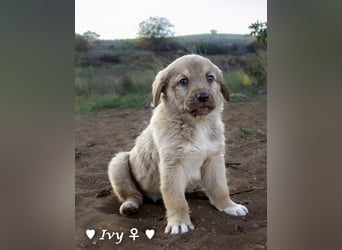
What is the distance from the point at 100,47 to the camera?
4.02 feet

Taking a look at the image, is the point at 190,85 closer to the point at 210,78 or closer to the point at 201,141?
the point at 210,78

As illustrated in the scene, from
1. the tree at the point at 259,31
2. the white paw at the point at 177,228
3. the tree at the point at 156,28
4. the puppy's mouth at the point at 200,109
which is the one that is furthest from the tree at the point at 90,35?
the white paw at the point at 177,228

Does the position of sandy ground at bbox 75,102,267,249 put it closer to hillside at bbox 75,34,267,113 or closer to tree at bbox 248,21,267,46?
hillside at bbox 75,34,267,113

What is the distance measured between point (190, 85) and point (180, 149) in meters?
0.18

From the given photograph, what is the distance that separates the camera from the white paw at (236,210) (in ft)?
4.05

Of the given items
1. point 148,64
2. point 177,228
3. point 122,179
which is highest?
point 148,64

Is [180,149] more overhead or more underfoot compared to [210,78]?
more underfoot

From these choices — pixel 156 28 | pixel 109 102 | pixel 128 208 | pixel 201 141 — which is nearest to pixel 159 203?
pixel 128 208

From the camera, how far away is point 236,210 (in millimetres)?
1241
